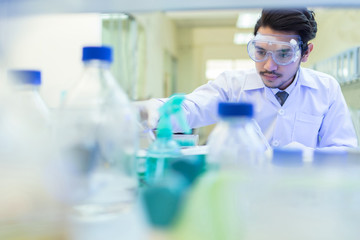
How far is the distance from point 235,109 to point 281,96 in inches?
61.6

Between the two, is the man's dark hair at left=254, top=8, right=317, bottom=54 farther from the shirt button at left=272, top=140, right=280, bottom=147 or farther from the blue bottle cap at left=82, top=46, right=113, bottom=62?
the blue bottle cap at left=82, top=46, right=113, bottom=62

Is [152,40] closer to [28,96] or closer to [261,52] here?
[261,52]

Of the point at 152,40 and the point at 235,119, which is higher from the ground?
the point at 152,40

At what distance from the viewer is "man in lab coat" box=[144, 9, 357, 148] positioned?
1792mm

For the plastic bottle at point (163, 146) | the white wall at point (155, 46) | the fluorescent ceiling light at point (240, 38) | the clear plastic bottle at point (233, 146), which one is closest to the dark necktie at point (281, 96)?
the plastic bottle at point (163, 146)

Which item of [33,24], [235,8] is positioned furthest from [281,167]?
[33,24]

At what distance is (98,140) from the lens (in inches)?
23.6

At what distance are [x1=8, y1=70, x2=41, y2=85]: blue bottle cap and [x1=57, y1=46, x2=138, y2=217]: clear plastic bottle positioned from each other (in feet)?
0.24

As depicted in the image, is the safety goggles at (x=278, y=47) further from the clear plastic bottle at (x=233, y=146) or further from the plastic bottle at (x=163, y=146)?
the clear plastic bottle at (x=233, y=146)

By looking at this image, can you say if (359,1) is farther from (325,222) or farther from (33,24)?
(33,24)

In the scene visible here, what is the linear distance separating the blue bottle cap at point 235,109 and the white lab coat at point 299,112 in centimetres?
136

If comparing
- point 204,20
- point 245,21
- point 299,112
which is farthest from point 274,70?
point 204,20

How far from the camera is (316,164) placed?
577mm

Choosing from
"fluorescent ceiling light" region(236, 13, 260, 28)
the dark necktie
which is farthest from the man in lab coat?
"fluorescent ceiling light" region(236, 13, 260, 28)
